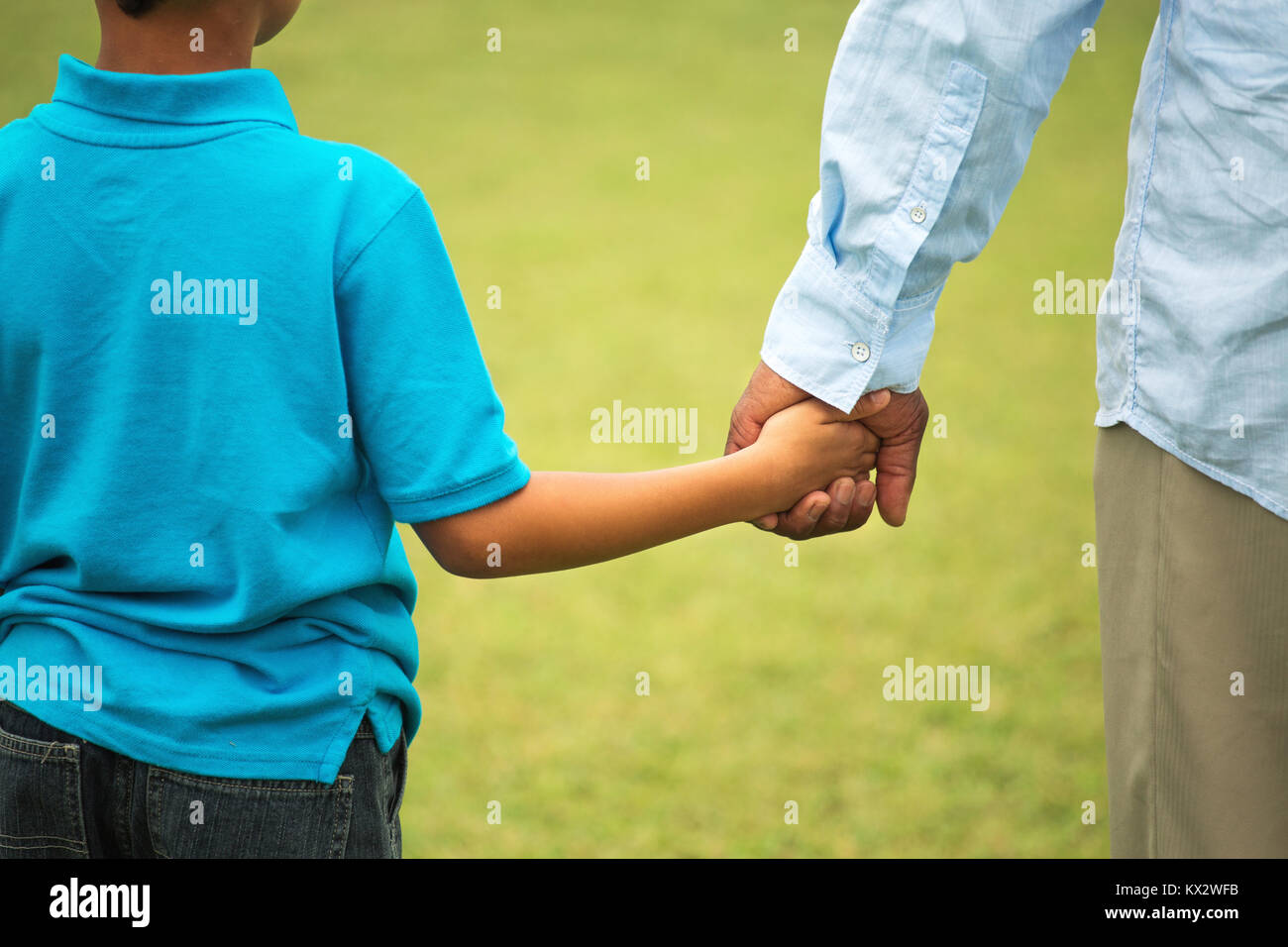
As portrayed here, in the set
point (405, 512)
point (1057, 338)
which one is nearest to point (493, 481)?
point (405, 512)

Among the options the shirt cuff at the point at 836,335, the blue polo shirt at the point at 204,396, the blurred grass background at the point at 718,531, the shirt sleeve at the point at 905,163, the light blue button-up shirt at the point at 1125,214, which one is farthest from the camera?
the blurred grass background at the point at 718,531

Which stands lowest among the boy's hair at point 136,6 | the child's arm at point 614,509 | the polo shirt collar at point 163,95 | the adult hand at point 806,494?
the child's arm at point 614,509

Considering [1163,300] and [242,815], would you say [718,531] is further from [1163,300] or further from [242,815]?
[242,815]

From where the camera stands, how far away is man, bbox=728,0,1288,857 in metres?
1.09

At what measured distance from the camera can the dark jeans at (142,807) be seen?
0.99 metres

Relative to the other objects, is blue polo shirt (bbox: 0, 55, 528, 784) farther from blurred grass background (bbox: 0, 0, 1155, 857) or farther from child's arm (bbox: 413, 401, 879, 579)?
blurred grass background (bbox: 0, 0, 1155, 857)

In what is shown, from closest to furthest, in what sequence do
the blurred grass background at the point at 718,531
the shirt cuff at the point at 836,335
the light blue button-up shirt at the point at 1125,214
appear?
the light blue button-up shirt at the point at 1125,214
the shirt cuff at the point at 836,335
the blurred grass background at the point at 718,531

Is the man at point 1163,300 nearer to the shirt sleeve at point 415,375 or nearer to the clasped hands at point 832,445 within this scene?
the clasped hands at point 832,445

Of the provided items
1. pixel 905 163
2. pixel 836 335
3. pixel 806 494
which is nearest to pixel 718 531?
pixel 806 494

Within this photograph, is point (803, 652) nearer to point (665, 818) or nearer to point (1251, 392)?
point (665, 818)

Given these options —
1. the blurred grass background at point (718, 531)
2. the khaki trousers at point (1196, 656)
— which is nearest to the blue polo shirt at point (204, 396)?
the khaki trousers at point (1196, 656)

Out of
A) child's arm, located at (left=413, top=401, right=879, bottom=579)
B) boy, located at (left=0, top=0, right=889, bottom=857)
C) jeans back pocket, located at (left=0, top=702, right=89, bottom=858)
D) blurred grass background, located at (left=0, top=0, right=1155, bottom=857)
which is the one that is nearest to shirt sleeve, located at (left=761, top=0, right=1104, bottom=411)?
child's arm, located at (left=413, top=401, right=879, bottom=579)

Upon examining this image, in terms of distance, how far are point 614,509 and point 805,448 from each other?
375mm
